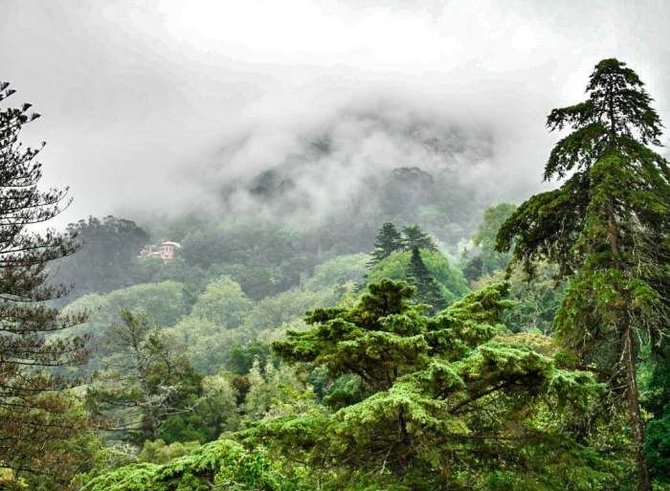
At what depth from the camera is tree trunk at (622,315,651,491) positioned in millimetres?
7734

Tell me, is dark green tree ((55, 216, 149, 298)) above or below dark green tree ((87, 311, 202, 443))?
above

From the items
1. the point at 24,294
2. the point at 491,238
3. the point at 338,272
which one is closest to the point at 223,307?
the point at 338,272

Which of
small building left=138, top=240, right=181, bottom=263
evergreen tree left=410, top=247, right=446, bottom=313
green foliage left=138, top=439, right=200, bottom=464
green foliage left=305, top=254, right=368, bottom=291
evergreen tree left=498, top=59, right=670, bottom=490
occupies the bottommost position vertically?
green foliage left=138, top=439, right=200, bottom=464

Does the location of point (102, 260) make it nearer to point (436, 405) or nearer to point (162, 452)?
point (162, 452)

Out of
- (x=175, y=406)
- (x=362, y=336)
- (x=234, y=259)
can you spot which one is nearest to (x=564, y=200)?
(x=362, y=336)

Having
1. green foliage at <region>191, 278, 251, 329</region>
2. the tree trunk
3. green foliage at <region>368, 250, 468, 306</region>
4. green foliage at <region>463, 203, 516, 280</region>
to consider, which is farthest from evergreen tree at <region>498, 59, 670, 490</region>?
green foliage at <region>191, 278, 251, 329</region>

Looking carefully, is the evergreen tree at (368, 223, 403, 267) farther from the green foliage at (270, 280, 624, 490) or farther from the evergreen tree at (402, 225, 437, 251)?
the green foliage at (270, 280, 624, 490)

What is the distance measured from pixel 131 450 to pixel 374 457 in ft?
80.5

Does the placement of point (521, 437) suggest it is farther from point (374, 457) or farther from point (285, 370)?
point (285, 370)

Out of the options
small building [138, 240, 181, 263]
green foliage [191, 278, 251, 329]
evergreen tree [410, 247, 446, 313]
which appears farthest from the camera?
small building [138, 240, 181, 263]

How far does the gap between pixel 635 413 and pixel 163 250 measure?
184018mm

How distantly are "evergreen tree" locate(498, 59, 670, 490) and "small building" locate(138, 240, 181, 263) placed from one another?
172m

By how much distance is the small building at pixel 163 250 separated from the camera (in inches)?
6796

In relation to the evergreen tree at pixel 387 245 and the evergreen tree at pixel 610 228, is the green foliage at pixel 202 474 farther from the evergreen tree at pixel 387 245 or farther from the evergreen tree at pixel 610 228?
the evergreen tree at pixel 387 245
